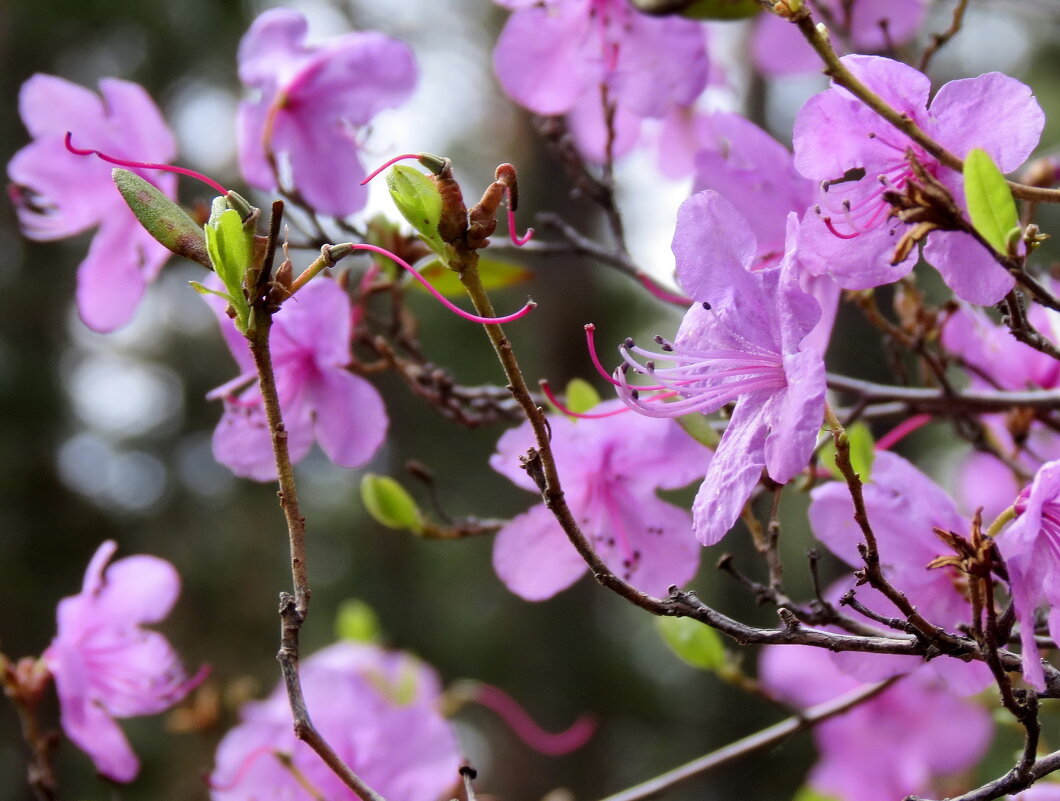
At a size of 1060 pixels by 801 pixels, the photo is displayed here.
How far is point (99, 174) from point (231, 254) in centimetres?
62

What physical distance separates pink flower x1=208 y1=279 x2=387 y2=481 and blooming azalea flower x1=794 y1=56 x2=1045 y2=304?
1.47 ft

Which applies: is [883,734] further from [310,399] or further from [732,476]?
[732,476]

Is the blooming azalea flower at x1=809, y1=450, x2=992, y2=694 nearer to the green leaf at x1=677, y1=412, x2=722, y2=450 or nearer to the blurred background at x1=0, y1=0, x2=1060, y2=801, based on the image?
the green leaf at x1=677, y1=412, x2=722, y2=450

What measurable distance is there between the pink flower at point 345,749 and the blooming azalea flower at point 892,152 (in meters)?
0.71

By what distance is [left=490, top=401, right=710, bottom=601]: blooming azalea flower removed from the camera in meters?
0.87

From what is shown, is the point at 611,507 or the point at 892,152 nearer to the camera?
the point at 892,152

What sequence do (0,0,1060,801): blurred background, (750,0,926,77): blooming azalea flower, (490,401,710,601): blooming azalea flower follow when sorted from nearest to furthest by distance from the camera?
(490,401,710,601): blooming azalea flower < (750,0,926,77): blooming azalea flower < (0,0,1060,801): blurred background

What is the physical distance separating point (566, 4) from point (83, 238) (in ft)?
14.6

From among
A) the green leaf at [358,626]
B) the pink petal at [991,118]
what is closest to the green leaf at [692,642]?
the pink petal at [991,118]

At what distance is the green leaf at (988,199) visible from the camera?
0.57 metres

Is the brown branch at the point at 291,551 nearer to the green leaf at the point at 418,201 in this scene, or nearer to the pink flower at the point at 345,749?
the green leaf at the point at 418,201

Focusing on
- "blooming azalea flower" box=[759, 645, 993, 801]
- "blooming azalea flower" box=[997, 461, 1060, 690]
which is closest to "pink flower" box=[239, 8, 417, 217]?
"blooming azalea flower" box=[997, 461, 1060, 690]

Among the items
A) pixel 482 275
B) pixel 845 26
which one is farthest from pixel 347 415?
pixel 845 26

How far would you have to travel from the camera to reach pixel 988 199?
1.89 ft
